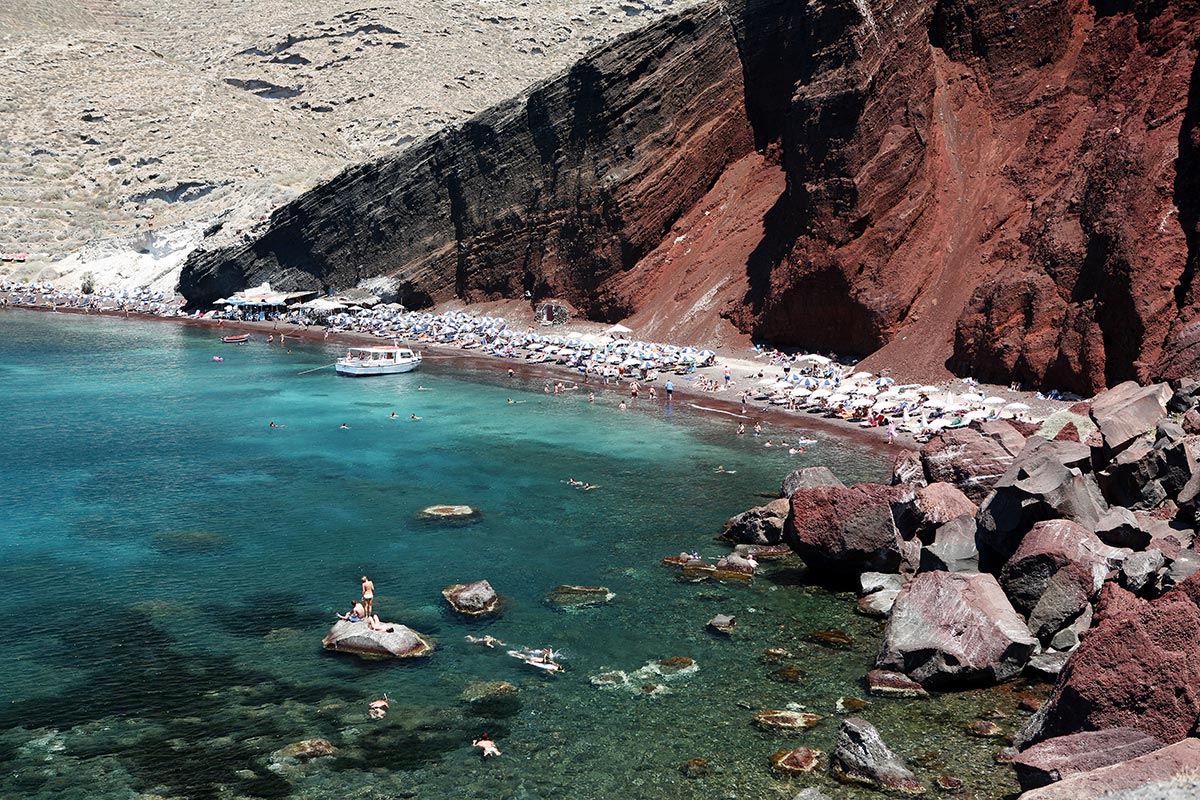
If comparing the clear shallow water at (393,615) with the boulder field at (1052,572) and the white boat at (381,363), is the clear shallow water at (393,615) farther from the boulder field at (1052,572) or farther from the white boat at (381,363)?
the white boat at (381,363)

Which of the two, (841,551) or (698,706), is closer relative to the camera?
(698,706)

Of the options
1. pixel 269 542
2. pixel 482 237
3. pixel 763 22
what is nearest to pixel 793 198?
pixel 763 22

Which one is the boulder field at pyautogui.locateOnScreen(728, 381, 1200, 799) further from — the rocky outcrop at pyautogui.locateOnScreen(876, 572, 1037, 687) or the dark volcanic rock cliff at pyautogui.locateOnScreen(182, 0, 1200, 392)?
the dark volcanic rock cliff at pyautogui.locateOnScreen(182, 0, 1200, 392)

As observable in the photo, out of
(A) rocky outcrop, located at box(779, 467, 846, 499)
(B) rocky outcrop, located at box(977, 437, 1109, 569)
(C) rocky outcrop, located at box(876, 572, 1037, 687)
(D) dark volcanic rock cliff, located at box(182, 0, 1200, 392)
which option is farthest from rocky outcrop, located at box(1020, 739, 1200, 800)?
(D) dark volcanic rock cliff, located at box(182, 0, 1200, 392)

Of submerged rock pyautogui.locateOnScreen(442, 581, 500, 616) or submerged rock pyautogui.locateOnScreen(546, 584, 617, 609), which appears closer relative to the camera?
submerged rock pyautogui.locateOnScreen(442, 581, 500, 616)

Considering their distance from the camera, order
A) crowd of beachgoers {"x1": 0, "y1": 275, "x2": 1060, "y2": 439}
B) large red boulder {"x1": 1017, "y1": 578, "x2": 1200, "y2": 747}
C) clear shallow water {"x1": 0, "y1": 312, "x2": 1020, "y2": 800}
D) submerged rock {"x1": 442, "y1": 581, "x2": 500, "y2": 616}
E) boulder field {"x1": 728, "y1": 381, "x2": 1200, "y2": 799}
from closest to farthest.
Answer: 1. large red boulder {"x1": 1017, "y1": 578, "x2": 1200, "y2": 747}
2. boulder field {"x1": 728, "y1": 381, "x2": 1200, "y2": 799}
3. clear shallow water {"x1": 0, "y1": 312, "x2": 1020, "y2": 800}
4. submerged rock {"x1": 442, "y1": 581, "x2": 500, "y2": 616}
5. crowd of beachgoers {"x1": 0, "y1": 275, "x2": 1060, "y2": 439}

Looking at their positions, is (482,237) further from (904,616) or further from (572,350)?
(904,616)

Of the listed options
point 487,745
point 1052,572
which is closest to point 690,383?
point 1052,572
